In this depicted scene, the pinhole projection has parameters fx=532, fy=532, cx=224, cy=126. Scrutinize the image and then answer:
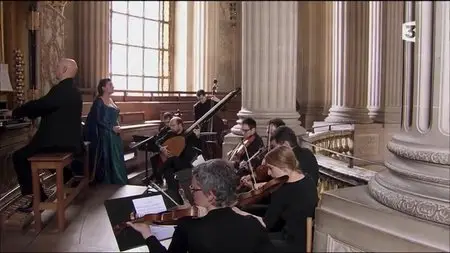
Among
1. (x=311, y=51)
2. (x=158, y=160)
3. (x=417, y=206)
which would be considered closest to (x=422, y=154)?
(x=417, y=206)

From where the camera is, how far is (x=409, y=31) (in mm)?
2531

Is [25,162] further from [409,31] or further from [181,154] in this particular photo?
[409,31]

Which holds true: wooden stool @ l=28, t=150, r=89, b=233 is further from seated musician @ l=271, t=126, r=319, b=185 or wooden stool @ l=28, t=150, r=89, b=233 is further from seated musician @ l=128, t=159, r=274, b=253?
seated musician @ l=128, t=159, r=274, b=253

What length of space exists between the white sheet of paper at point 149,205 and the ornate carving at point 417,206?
128cm

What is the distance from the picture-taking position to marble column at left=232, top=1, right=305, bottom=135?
6543 mm

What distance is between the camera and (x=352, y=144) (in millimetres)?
10102

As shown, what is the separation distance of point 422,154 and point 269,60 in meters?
4.26

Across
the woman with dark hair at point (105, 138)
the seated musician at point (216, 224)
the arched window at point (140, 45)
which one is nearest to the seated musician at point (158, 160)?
the woman with dark hair at point (105, 138)

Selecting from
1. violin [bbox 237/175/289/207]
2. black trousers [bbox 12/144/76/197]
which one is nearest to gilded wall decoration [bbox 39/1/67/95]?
black trousers [bbox 12/144/76/197]

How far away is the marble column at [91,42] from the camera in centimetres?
1052

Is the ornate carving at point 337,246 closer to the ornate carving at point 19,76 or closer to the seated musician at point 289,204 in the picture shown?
the seated musician at point 289,204

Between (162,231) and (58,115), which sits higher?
(58,115)

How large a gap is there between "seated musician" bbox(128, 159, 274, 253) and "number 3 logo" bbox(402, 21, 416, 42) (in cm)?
107

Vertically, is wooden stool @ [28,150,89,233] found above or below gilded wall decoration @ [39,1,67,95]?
below
